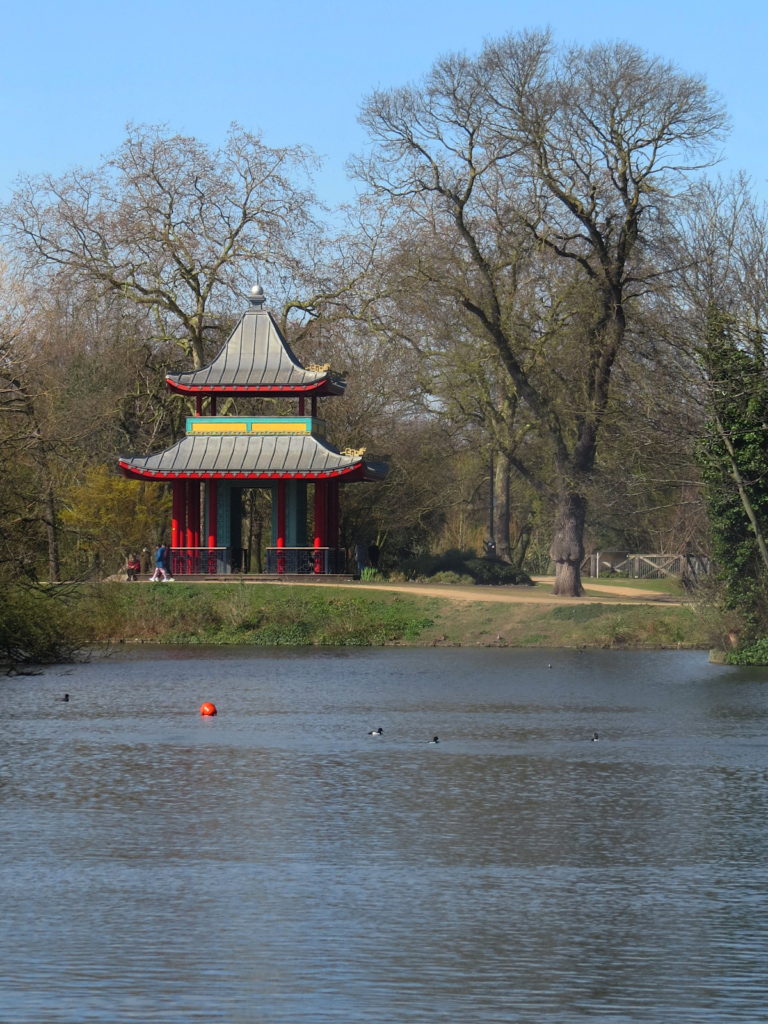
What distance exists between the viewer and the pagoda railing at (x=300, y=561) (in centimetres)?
5906

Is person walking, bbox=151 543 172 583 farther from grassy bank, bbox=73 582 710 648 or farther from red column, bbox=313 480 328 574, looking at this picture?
red column, bbox=313 480 328 574

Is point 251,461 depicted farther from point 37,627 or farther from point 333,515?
point 37,627

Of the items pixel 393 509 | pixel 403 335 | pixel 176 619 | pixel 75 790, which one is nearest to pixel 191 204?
pixel 403 335

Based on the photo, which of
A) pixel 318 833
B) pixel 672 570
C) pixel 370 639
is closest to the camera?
pixel 318 833

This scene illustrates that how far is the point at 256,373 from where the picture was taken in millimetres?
60094

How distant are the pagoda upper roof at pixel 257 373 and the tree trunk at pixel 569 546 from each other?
987 cm

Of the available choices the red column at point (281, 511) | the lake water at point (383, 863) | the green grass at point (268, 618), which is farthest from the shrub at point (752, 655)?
the red column at point (281, 511)

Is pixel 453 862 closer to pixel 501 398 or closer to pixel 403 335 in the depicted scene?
pixel 403 335

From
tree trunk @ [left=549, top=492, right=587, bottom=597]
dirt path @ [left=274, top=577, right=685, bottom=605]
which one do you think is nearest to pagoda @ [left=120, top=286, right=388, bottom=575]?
dirt path @ [left=274, top=577, right=685, bottom=605]

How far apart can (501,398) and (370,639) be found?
2256 cm

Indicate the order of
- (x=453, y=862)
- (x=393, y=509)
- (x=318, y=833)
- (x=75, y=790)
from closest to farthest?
(x=453, y=862), (x=318, y=833), (x=75, y=790), (x=393, y=509)

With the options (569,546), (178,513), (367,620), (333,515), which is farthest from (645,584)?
(367,620)

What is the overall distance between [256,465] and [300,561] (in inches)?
152

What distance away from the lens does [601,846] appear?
55.6ft
